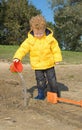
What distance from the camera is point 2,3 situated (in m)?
57.9

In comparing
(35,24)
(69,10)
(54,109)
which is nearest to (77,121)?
(54,109)

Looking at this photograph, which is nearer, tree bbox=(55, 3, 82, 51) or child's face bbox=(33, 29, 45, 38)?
child's face bbox=(33, 29, 45, 38)

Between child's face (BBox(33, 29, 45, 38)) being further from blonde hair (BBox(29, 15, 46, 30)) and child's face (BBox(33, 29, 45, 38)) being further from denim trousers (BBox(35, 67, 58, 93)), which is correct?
denim trousers (BBox(35, 67, 58, 93))


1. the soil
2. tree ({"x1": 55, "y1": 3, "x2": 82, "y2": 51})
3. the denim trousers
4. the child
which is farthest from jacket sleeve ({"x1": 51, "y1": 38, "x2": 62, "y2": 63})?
tree ({"x1": 55, "y1": 3, "x2": 82, "y2": 51})

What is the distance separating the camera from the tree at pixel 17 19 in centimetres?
5522

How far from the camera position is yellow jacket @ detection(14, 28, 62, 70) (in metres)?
7.88

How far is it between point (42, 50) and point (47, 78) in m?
0.65

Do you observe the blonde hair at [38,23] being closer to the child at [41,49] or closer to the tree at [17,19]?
the child at [41,49]

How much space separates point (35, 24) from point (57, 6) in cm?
3049

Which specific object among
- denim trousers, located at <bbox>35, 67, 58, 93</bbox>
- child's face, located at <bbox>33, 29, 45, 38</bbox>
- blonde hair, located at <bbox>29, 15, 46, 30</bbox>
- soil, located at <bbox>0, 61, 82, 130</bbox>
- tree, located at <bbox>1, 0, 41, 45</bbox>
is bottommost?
soil, located at <bbox>0, 61, 82, 130</bbox>

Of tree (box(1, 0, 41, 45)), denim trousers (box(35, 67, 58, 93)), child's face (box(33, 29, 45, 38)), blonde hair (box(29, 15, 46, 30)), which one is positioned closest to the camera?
blonde hair (box(29, 15, 46, 30))

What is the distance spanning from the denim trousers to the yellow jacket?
0.54 ft

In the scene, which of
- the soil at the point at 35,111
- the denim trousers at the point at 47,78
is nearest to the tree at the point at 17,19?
the soil at the point at 35,111

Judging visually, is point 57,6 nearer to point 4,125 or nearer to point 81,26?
point 81,26
